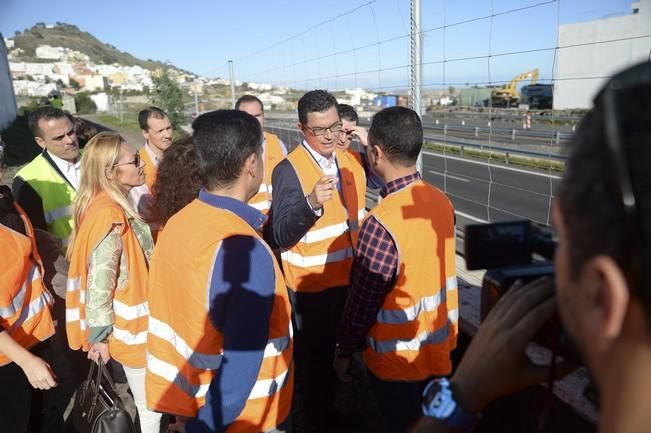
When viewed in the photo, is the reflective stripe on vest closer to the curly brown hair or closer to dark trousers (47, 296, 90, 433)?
dark trousers (47, 296, 90, 433)

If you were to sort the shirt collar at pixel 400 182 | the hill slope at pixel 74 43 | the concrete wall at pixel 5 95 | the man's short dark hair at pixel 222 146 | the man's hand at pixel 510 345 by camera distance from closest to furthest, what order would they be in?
1. the man's hand at pixel 510 345
2. the man's short dark hair at pixel 222 146
3. the shirt collar at pixel 400 182
4. the concrete wall at pixel 5 95
5. the hill slope at pixel 74 43

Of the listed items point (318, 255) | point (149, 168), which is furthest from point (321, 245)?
point (149, 168)

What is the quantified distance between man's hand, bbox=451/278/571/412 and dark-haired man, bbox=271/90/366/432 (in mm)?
1793

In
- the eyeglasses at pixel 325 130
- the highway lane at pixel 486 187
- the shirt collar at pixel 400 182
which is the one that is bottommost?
the highway lane at pixel 486 187

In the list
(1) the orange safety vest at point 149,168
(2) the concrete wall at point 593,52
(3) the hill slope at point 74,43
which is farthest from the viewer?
(3) the hill slope at point 74,43

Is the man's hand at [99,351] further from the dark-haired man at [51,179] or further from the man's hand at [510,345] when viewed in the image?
the man's hand at [510,345]

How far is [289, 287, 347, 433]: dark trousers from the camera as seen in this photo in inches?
104

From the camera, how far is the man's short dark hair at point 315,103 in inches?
112

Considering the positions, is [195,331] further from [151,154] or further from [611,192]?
[151,154]

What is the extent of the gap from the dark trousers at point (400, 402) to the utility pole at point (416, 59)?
1642mm

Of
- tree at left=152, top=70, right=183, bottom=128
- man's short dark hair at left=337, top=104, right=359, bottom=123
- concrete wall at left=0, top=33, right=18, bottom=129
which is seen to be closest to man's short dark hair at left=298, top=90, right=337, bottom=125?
man's short dark hair at left=337, top=104, right=359, bottom=123

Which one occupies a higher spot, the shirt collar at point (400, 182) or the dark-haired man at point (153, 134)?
the dark-haired man at point (153, 134)

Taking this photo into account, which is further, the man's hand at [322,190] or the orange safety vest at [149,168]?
the orange safety vest at [149,168]

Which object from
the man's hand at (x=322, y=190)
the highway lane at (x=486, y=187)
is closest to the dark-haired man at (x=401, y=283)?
the man's hand at (x=322, y=190)
